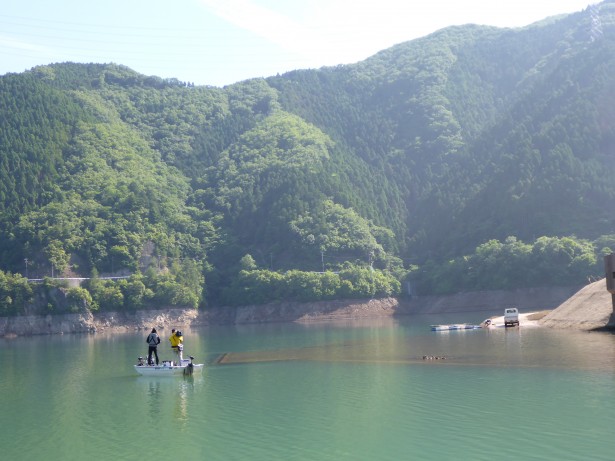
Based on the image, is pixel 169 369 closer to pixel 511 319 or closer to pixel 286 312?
pixel 511 319

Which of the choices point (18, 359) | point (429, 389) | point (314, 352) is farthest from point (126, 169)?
point (429, 389)

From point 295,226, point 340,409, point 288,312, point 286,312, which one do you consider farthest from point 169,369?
point 295,226

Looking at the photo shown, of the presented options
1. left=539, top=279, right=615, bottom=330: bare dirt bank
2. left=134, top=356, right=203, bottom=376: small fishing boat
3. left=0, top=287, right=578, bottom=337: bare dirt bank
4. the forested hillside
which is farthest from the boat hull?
the forested hillside

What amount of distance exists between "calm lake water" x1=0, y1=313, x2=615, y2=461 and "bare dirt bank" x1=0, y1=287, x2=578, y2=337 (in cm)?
8414

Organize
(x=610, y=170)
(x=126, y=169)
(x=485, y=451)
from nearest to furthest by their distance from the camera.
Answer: (x=485, y=451)
(x=610, y=170)
(x=126, y=169)

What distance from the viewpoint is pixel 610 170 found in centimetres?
16050

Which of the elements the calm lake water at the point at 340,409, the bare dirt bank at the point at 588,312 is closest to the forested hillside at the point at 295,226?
the bare dirt bank at the point at 588,312

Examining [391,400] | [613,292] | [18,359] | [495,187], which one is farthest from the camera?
[495,187]

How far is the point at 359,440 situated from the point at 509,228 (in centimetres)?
14317

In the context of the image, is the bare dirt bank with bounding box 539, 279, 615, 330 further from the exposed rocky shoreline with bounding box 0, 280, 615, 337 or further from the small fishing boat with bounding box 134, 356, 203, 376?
the exposed rocky shoreline with bounding box 0, 280, 615, 337

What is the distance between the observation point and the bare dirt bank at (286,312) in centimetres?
13888

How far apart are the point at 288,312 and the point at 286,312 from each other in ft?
1.37

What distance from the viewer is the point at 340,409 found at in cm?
3372

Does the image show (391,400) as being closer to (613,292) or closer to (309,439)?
(309,439)
